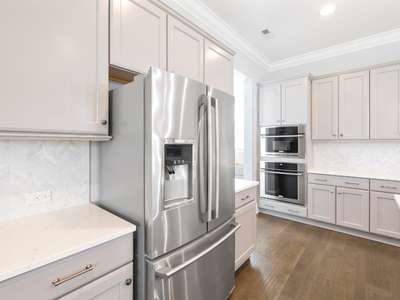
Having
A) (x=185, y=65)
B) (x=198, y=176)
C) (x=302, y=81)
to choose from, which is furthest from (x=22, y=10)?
(x=302, y=81)

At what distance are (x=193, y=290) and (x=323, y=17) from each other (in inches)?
131

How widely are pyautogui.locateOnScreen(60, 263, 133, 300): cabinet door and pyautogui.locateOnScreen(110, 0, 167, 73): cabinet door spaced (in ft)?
4.15

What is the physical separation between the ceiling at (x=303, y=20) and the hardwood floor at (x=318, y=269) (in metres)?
2.94

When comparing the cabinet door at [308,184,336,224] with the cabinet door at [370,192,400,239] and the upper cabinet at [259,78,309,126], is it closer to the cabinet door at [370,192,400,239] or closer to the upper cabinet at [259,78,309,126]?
the cabinet door at [370,192,400,239]

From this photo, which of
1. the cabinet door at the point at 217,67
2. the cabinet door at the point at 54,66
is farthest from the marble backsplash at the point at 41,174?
the cabinet door at the point at 217,67

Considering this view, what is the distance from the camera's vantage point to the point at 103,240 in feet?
3.41

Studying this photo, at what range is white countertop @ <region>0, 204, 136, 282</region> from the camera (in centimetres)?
84

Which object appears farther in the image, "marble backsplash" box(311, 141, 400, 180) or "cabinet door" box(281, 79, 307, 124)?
"cabinet door" box(281, 79, 307, 124)

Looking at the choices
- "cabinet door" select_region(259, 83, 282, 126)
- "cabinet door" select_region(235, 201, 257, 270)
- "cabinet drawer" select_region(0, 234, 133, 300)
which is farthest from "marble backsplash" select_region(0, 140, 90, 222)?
"cabinet door" select_region(259, 83, 282, 126)

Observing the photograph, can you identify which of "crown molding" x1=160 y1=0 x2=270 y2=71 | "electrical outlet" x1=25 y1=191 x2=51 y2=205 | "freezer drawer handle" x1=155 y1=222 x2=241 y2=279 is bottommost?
"freezer drawer handle" x1=155 y1=222 x2=241 y2=279

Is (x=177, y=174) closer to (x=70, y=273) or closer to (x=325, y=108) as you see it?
(x=70, y=273)

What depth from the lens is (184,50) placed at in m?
1.84

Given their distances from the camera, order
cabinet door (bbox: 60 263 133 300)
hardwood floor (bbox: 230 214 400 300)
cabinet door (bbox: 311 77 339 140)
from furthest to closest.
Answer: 1. cabinet door (bbox: 311 77 339 140)
2. hardwood floor (bbox: 230 214 400 300)
3. cabinet door (bbox: 60 263 133 300)

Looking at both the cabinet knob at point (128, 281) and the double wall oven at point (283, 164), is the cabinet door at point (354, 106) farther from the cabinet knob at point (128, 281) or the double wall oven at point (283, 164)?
the cabinet knob at point (128, 281)
